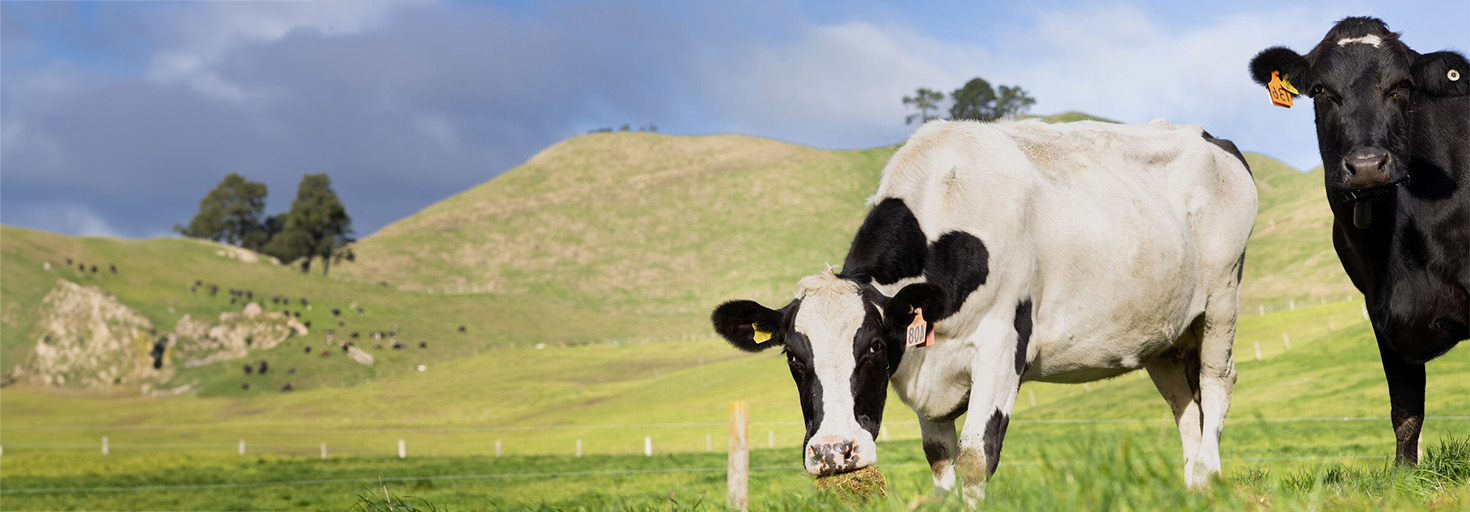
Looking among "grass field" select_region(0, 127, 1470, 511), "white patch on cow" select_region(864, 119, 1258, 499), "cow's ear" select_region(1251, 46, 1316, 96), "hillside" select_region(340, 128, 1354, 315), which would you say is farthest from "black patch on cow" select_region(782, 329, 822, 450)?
"hillside" select_region(340, 128, 1354, 315)

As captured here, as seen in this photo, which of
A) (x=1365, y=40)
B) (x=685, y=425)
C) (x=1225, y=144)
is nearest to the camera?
(x=1365, y=40)

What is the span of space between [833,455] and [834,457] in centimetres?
1

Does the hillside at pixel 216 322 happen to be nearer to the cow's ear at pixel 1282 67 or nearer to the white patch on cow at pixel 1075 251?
the white patch on cow at pixel 1075 251

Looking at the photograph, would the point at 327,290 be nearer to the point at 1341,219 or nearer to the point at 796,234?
the point at 796,234

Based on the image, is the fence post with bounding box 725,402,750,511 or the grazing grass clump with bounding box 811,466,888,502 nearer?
the grazing grass clump with bounding box 811,466,888,502

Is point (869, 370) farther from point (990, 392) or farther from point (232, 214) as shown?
point (232, 214)

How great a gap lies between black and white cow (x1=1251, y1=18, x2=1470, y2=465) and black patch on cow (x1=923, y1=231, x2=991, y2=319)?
236 centimetres

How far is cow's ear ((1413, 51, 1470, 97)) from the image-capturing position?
8023 millimetres

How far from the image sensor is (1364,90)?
7.93 metres

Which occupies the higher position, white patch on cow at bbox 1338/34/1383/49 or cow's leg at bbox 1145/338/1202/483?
white patch on cow at bbox 1338/34/1383/49

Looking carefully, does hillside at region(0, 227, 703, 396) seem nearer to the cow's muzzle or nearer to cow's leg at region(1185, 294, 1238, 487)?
cow's leg at region(1185, 294, 1238, 487)

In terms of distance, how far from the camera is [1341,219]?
28.5ft

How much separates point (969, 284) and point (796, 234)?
153 meters

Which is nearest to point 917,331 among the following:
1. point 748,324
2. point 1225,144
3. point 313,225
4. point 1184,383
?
point 748,324
